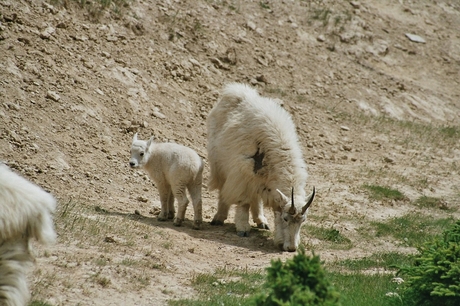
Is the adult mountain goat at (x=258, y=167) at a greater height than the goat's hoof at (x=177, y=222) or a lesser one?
greater

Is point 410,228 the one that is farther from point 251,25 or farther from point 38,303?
point 251,25

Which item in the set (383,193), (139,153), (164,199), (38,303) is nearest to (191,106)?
(383,193)

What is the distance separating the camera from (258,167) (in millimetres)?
12062

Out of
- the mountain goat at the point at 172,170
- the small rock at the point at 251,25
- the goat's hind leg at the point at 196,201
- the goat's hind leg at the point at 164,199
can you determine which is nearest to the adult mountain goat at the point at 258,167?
the goat's hind leg at the point at 196,201

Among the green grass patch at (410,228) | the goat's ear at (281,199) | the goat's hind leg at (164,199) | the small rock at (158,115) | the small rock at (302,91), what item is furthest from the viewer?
the small rock at (302,91)

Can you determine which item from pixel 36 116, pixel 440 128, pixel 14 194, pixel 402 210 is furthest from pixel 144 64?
pixel 14 194

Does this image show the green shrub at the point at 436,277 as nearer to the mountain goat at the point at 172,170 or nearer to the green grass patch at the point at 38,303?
the green grass patch at the point at 38,303

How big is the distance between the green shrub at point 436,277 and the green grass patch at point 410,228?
4.56 metres

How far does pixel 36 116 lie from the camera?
13.7 m

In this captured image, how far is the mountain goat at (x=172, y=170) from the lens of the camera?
11.7 meters

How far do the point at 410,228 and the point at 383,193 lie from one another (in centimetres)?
215

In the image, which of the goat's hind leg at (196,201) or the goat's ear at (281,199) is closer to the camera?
the goat's ear at (281,199)

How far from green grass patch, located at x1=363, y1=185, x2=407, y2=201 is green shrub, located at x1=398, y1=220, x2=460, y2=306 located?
23.7ft

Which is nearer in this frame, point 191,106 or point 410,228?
point 410,228
